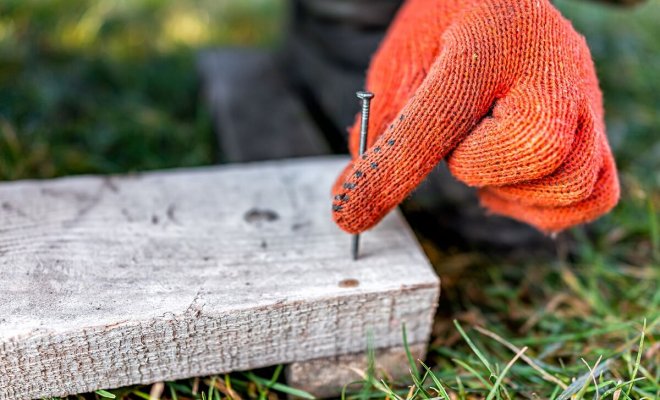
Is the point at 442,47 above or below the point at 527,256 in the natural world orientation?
above

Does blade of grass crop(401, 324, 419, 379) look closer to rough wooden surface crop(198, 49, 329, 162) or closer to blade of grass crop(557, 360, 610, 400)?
blade of grass crop(557, 360, 610, 400)

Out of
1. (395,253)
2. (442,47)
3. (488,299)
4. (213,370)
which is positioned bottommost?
(488,299)

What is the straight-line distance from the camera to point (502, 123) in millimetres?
906

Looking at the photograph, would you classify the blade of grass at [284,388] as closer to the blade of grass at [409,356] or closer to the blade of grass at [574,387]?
the blade of grass at [409,356]

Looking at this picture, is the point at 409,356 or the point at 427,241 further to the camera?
the point at 427,241

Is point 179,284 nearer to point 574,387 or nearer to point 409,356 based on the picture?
point 409,356

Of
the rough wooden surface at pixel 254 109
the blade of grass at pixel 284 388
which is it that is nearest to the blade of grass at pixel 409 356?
the blade of grass at pixel 284 388

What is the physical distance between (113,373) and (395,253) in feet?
1.81

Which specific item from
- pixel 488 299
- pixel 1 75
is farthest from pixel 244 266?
pixel 1 75

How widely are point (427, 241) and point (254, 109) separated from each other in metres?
0.84

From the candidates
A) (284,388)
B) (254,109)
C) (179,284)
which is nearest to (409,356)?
(284,388)

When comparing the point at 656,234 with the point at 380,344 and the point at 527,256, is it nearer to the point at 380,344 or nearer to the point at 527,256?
the point at 527,256

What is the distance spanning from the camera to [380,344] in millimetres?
1181

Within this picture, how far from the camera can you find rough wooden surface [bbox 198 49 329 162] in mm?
1982
